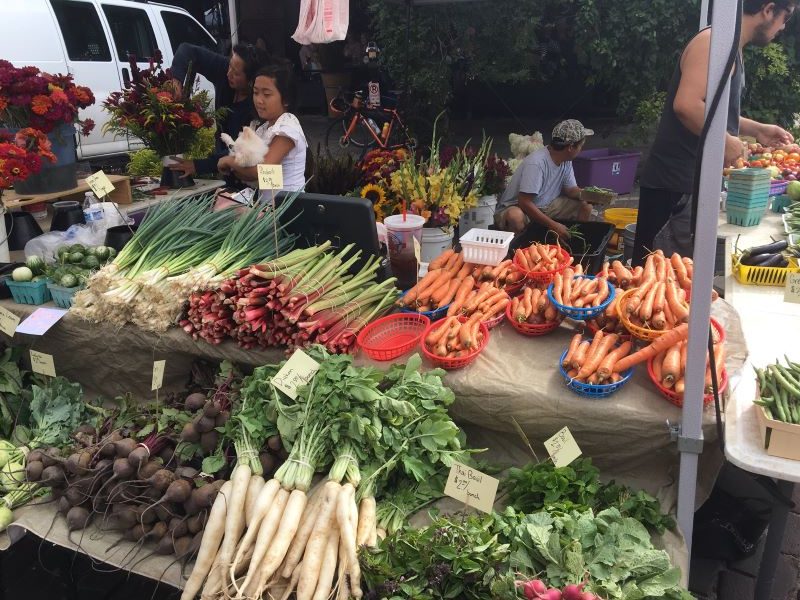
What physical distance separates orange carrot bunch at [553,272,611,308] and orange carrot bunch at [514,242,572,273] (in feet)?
0.50

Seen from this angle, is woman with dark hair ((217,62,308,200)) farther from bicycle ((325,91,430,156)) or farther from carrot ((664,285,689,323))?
bicycle ((325,91,430,156))

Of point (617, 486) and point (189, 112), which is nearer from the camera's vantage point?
point (617, 486)

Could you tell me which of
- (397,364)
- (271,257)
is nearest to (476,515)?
(397,364)

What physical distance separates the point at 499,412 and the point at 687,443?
59 cm

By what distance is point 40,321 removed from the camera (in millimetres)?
2750

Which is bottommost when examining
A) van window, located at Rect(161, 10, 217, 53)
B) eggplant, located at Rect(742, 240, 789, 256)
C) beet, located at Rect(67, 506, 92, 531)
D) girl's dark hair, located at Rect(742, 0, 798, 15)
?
beet, located at Rect(67, 506, 92, 531)

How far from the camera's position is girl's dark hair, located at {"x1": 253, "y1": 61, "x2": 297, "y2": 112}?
371 centimetres

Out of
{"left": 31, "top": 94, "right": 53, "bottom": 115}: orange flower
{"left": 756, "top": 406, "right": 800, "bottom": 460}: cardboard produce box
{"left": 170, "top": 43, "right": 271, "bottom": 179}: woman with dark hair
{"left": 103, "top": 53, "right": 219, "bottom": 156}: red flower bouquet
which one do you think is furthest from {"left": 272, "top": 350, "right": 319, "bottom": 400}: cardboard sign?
{"left": 170, "top": 43, "right": 271, "bottom": 179}: woman with dark hair

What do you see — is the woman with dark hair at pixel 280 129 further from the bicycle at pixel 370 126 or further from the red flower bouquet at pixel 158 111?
the bicycle at pixel 370 126

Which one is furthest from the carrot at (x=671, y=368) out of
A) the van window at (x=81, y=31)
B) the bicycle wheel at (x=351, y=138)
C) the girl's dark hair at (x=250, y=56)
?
the van window at (x=81, y=31)

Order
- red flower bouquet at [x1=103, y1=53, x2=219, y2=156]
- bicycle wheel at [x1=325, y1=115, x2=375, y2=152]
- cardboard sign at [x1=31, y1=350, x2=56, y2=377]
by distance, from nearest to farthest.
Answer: cardboard sign at [x1=31, y1=350, x2=56, y2=377], red flower bouquet at [x1=103, y1=53, x2=219, y2=156], bicycle wheel at [x1=325, y1=115, x2=375, y2=152]

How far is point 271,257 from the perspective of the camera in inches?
111

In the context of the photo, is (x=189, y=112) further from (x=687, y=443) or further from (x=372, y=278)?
(x=687, y=443)

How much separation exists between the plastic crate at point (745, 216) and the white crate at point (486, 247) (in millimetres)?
1911
